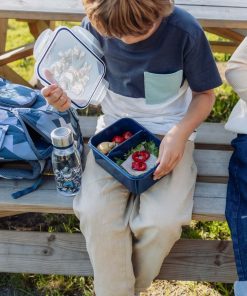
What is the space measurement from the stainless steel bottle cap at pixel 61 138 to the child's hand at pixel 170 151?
312 millimetres

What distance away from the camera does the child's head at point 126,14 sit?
5.20ft

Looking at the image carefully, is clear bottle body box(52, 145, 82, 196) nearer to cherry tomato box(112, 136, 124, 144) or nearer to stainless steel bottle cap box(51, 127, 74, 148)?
stainless steel bottle cap box(51, 127, 74, 148)

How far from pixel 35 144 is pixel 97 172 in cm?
28

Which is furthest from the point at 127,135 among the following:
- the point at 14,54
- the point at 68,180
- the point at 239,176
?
the point at 14,54

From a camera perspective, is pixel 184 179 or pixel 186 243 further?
pixel 186 243

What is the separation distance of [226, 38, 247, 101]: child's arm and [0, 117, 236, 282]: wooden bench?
0.99 ft

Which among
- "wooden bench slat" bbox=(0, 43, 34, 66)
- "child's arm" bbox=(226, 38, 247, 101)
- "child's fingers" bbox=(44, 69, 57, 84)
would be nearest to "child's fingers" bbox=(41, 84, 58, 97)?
"child's fingers" bbox=(44, 69, 57, 84)

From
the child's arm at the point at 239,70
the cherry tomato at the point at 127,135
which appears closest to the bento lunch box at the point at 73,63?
A: the cherry tomato at the point at 127,135

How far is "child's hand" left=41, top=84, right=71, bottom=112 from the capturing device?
1.82 meters

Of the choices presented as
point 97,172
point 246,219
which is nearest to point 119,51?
point 97,172

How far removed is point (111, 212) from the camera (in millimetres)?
1797

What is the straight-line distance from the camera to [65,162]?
6.12 feet

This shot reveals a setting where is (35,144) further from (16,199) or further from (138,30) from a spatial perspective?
(138,30)

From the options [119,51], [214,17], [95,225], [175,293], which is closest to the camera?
[95,225]
